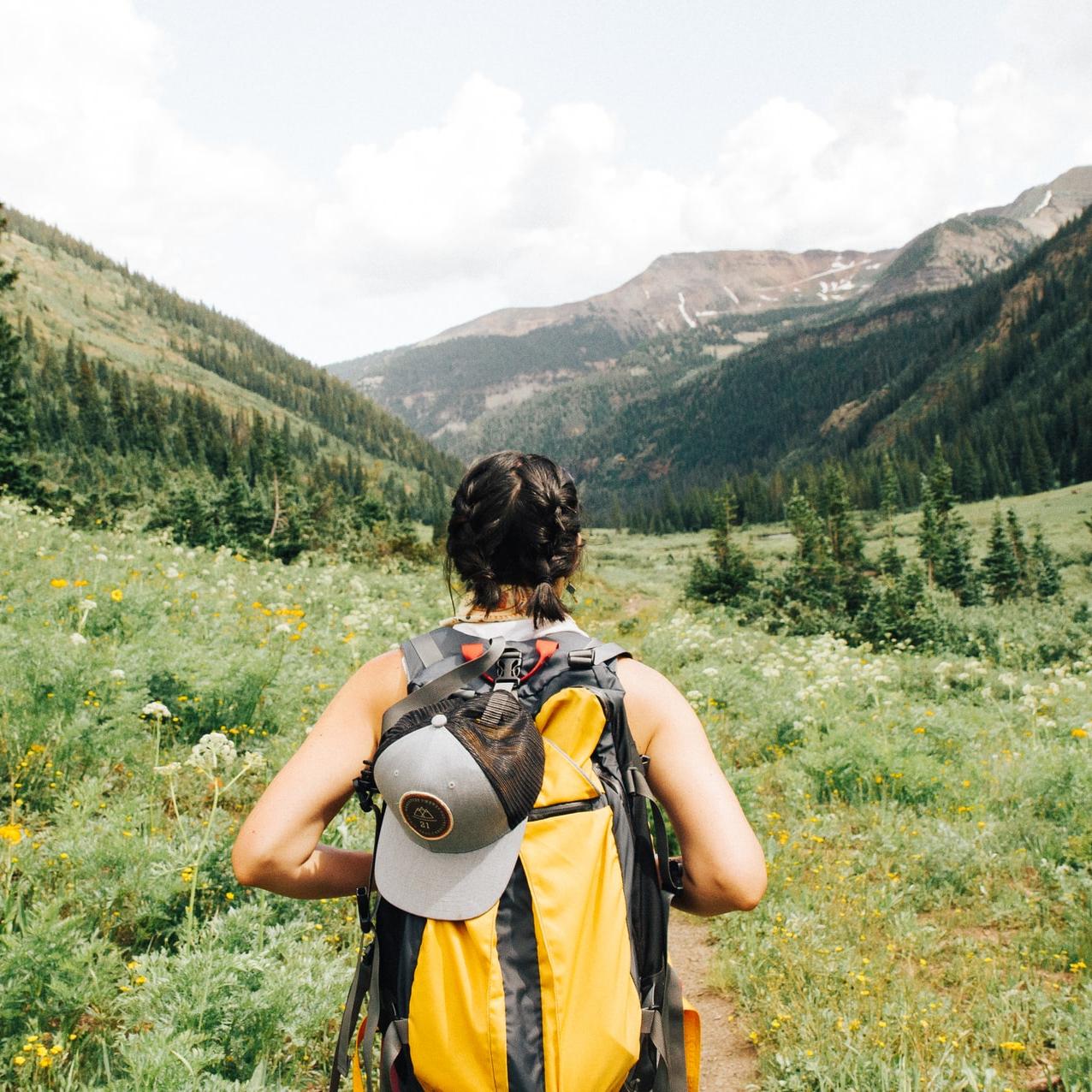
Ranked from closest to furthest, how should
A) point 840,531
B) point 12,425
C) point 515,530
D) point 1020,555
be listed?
point 515,530 < point 1020,555 < point 840,531 < point 12,425

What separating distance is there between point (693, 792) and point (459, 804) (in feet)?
2.10

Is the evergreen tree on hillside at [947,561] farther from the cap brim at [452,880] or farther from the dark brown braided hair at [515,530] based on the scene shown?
the cap brim at [452,880]

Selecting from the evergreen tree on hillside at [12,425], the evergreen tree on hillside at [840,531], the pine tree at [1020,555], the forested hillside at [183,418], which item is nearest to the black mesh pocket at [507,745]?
the forested hillside at [183,418]

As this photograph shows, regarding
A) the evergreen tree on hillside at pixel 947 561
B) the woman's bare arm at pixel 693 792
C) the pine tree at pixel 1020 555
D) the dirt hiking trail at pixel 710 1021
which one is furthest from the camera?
the evergreen tree on hillside at pixel 947 561

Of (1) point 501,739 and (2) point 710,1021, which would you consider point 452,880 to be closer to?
(1) point 501,739

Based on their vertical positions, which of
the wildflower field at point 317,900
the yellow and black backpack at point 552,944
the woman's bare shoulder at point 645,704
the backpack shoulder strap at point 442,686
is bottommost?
the wildflower field at point 317,900

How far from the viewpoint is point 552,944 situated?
1.50m

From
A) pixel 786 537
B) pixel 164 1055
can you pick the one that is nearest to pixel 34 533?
pixel 164 1055

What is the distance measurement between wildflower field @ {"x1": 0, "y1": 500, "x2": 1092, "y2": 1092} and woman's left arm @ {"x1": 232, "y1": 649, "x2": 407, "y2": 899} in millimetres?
772

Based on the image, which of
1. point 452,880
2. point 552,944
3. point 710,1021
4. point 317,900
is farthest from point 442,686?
point 710,1021

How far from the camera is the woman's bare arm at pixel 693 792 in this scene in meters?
1.83

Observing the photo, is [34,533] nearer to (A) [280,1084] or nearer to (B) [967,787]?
(A) [280,1084]

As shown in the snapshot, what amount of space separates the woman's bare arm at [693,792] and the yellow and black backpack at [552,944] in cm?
8

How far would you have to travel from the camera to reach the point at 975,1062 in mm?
3275
